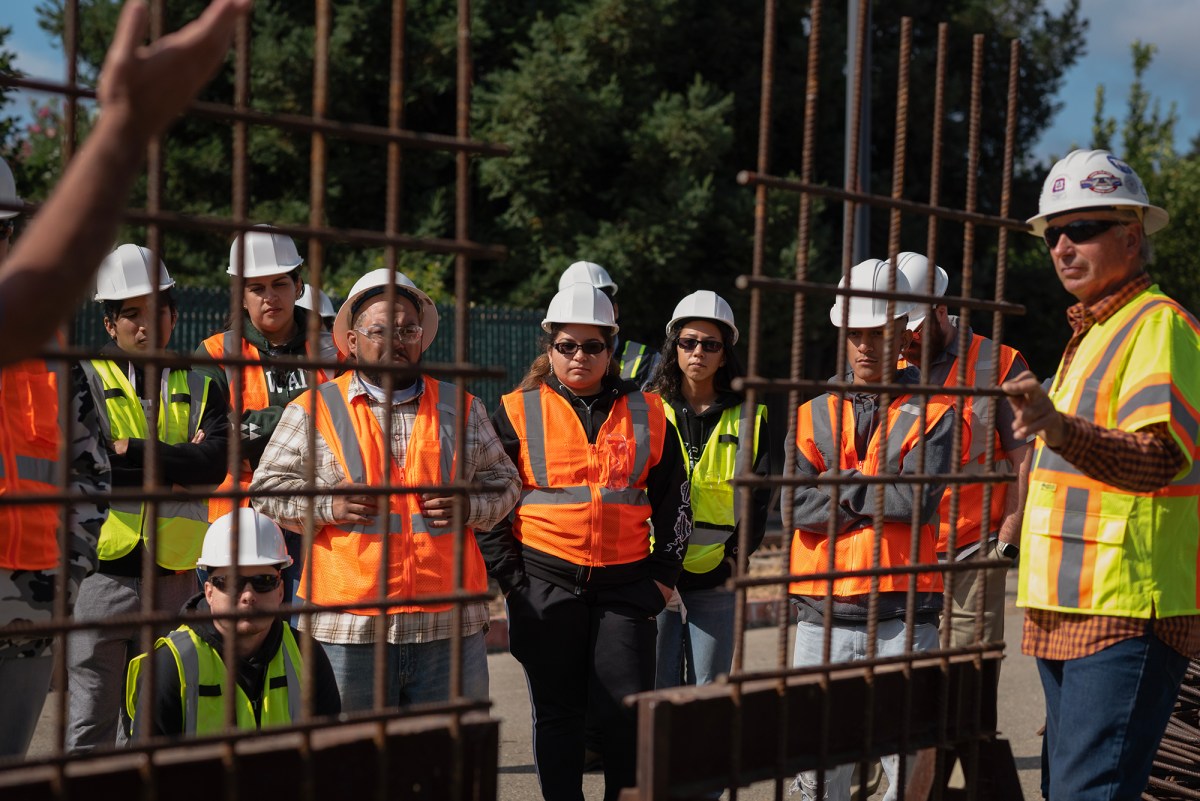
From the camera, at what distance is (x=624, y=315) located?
19.5m

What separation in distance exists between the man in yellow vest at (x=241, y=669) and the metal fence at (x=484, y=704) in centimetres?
101

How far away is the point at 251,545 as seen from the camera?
428 centimetres

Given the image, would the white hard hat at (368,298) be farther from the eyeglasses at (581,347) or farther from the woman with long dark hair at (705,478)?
the woman with long dark hair at (705,478)

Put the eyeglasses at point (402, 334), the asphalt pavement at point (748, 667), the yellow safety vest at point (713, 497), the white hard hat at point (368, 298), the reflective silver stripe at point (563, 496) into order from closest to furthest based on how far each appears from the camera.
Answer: the eyeglasses at point (402, 334) < the white hard hat at point (368, 298) < the reflective silver stripe at point (563, 496) < the yellow safety vest at point (713, 497) < the asphalt pavement at point (748, 667)

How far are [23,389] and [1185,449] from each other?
2858 millimetres

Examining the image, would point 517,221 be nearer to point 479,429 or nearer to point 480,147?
point 479,429

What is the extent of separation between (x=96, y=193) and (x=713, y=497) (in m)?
4.32

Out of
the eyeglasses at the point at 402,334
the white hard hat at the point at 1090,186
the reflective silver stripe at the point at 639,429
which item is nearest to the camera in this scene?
the white hard hat at the point at 1090,186

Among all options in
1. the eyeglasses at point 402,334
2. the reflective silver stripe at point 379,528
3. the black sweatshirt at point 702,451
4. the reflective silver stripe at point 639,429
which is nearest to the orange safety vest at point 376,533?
the reflective silver stripe at point 379,528

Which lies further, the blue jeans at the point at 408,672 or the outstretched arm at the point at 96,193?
the blue jeans at the point at 408,672

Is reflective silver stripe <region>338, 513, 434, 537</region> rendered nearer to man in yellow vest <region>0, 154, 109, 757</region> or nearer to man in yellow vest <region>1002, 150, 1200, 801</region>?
man in yellow vest <region>0, 154, 109, 757</region>

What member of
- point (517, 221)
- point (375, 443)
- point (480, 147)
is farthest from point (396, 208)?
point (517, 221)

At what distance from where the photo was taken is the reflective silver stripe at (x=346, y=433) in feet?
13.9

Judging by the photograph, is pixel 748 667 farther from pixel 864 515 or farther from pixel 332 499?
pixel 332 499
